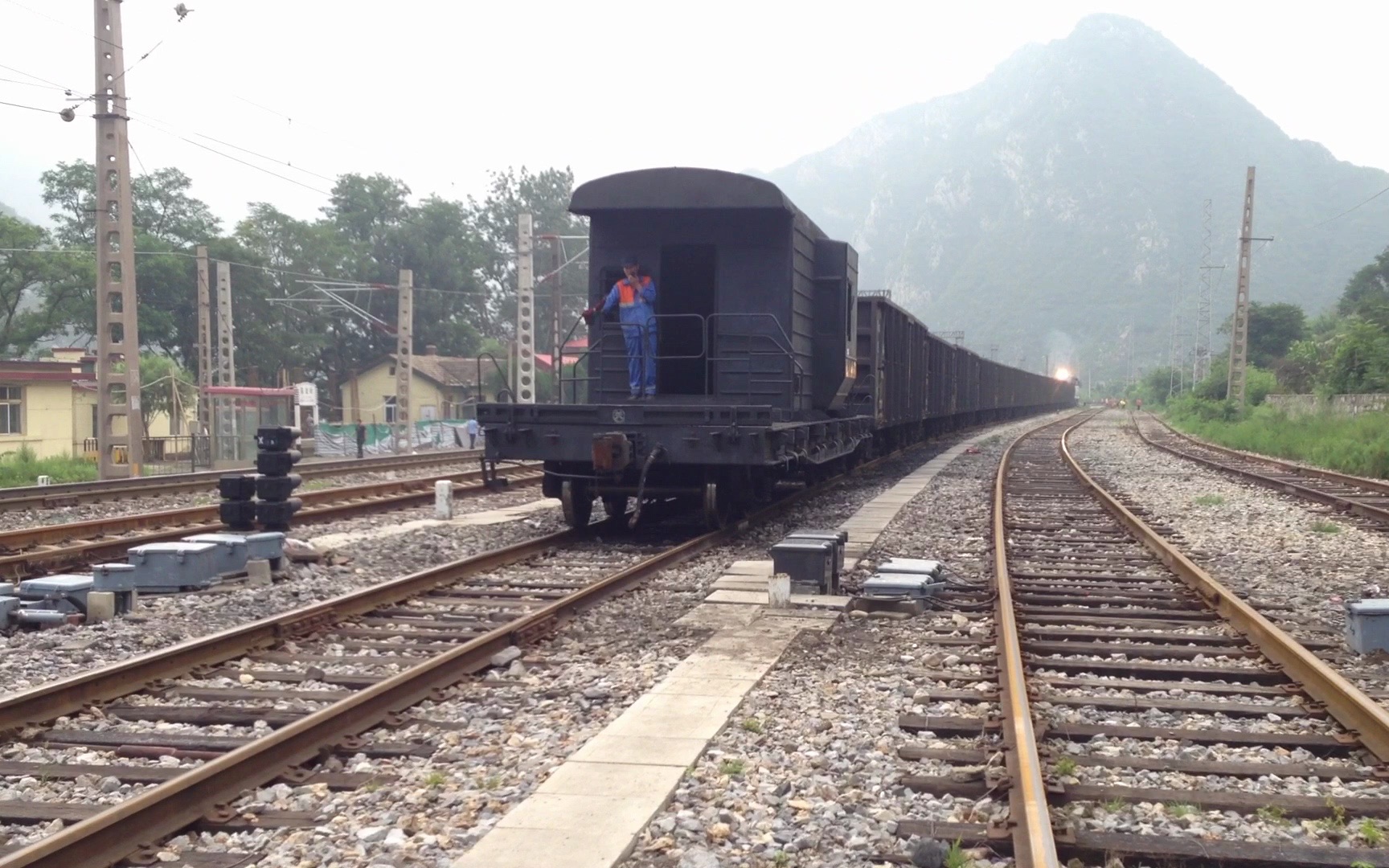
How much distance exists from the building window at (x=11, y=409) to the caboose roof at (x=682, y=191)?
2641cm

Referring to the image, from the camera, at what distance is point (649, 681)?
593cm

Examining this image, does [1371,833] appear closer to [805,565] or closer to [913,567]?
[805,565]

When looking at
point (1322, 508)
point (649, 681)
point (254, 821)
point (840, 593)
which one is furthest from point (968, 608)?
point (1322, 508)

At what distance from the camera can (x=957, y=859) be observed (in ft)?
11.7

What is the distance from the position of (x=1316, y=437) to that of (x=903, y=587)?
69.5 feet

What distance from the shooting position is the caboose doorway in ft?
39.6

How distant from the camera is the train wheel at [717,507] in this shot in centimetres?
1139

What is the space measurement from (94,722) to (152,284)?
53382 mm

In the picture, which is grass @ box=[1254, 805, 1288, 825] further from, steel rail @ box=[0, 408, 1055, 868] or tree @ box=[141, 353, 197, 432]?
tree @ box=[141, 353, 197, 432]

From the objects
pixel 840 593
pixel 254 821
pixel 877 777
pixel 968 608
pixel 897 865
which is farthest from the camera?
pixel 840 593

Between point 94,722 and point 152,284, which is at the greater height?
point 152,284

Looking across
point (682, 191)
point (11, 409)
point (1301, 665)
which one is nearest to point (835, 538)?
point (1301, 665)

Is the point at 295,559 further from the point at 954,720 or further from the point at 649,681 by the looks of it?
the point at 954,720

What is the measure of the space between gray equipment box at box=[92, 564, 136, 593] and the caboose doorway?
17.7 ft
